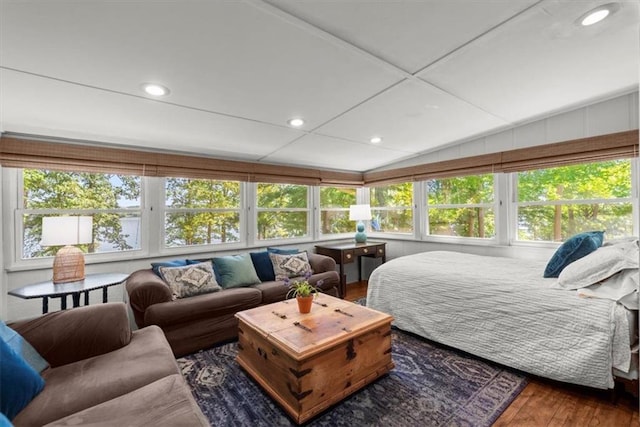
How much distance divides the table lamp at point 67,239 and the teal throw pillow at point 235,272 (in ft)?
3.88

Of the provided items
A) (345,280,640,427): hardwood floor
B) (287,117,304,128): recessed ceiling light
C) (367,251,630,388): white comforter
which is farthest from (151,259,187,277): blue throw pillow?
(345,280,640,427): hardwood floor

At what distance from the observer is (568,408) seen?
1744 millimetres

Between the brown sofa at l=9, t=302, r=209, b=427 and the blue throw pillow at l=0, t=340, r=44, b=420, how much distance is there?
3 centimetres

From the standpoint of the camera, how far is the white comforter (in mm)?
1749

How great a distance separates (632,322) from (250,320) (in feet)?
→ 8.15

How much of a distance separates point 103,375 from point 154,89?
1827 millimetres

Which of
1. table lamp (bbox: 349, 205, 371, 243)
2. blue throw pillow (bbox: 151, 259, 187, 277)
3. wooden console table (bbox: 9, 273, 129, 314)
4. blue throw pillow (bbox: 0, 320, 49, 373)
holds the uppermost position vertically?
table lamp (bbox: 349, 205, 371, 243)

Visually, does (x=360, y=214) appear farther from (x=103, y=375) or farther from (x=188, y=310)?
(x=103, y=375)

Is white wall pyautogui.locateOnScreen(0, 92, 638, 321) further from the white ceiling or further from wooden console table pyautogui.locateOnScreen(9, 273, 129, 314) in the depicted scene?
wooden console table pyautogui.locateOnScreen(9, 273, 129, 314)

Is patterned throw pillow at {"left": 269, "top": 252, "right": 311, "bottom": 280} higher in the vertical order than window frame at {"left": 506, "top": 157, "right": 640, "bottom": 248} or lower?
lower

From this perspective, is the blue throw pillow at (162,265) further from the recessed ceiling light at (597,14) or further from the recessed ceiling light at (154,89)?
the recessed ceiling light at (597,14)

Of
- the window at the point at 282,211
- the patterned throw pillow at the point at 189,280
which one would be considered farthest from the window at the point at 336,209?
the patterned throw pillow at the point at 189,280

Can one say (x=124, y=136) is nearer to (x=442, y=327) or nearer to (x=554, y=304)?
(x=442, y=327)

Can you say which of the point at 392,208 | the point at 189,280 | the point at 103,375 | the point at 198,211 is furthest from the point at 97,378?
the point at 392,208
